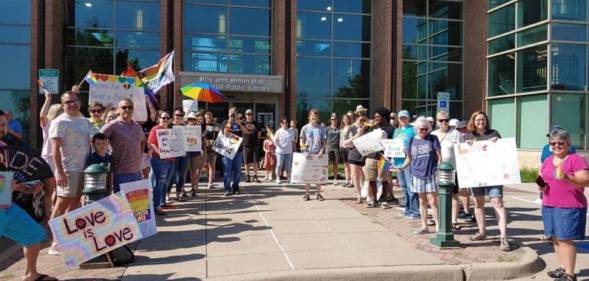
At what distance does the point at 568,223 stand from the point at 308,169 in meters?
5.26

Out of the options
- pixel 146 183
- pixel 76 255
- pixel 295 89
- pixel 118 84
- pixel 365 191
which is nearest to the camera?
pixel 76 255

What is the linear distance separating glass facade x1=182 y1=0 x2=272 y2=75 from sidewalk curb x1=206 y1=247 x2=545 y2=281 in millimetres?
16338

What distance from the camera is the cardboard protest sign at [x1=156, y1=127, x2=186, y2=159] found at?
8336 millimetres

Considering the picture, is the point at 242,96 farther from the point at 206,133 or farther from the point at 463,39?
the point at 463,39

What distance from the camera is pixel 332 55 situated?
2197 cm

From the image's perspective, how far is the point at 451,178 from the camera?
6141 mm

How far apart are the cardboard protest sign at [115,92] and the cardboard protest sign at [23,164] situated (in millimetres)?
3766

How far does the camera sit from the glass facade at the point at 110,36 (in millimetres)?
19828

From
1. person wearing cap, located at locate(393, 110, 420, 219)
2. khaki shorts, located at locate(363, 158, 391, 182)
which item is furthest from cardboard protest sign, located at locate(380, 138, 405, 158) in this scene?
khaki shorts, located at locate(363, 158, 391, 182)

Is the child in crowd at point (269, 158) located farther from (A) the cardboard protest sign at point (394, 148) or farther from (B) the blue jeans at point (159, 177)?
(A) the cardboard protest sign at point (394, 148)

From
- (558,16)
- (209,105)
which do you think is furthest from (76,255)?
(558,16)

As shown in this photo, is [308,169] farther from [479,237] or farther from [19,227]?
[19,227]

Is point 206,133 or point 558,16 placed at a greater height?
point 558,16

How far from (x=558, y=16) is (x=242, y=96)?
42.7ft
